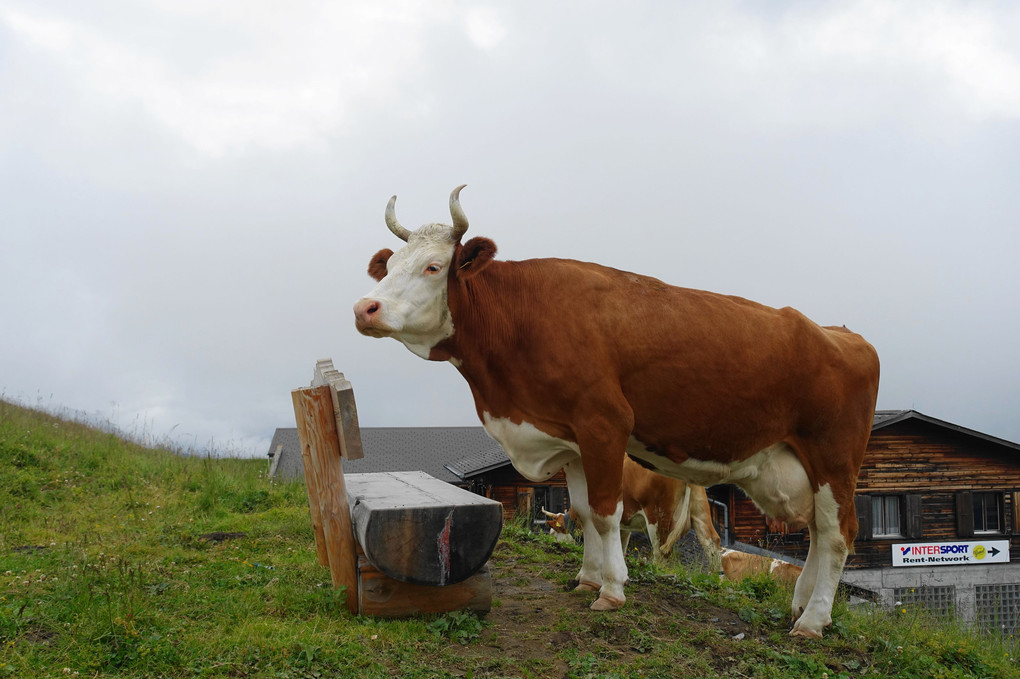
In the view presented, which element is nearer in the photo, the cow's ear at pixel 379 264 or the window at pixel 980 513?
the cow's ear at pixel 379 264

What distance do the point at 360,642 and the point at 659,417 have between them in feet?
8.04

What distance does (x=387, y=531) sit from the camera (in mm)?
4570

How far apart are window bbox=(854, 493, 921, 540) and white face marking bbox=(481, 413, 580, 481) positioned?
22.1 m

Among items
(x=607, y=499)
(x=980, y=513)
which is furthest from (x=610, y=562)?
(x=980, y=513)

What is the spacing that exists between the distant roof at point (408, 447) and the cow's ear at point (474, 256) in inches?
841

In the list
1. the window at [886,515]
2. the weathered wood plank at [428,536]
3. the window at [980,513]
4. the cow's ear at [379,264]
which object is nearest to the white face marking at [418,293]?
the cow's ear at [379,264]

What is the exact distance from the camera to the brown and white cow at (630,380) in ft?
16.9

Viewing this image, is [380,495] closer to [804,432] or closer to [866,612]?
[804,432]

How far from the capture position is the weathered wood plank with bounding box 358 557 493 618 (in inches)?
194

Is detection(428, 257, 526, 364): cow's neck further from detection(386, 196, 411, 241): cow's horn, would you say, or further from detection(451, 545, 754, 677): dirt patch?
detection(451, 545, 754, 677): dirt patch

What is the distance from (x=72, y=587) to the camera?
5.03 meters

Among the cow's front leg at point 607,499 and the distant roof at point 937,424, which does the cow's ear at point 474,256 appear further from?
the distant roof at point 937,424

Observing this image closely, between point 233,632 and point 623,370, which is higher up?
point 623,370

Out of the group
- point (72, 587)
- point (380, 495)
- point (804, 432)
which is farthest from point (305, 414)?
point (804, 432)
